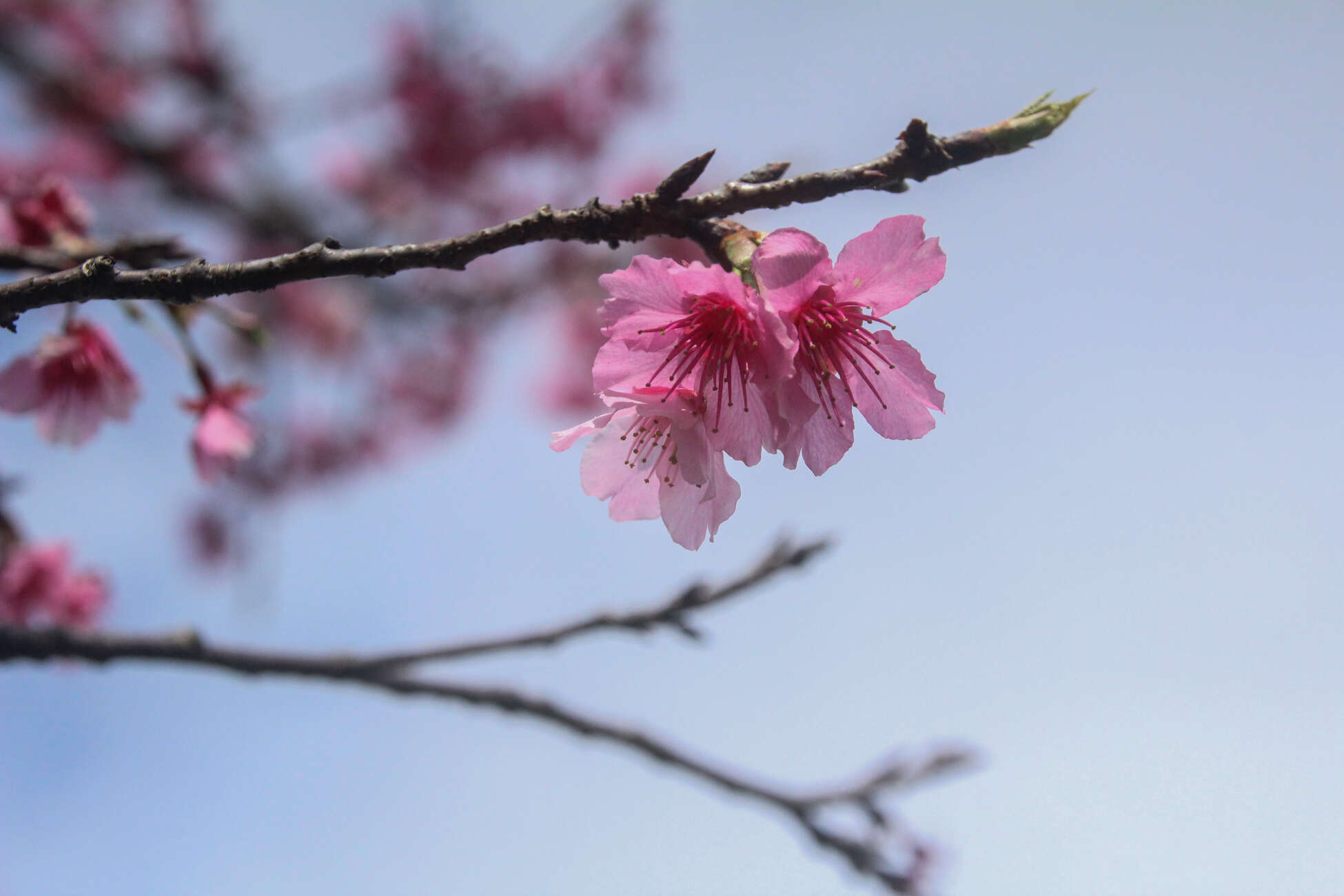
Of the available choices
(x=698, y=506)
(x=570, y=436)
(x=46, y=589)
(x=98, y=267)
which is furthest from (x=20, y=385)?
(x=46, y=589)

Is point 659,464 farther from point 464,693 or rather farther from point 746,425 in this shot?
point 464,693

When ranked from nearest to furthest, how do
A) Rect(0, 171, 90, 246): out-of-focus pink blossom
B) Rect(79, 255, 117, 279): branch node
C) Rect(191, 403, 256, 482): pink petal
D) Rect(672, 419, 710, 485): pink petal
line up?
Rect(79, 255, 117, 279): branch node
Rect(672, 419, 710, 485): pink petal
Rect(0, 171, 90, 246): out-of-focus pink blossom
Rect(191, 403, 256, 482): pink petal

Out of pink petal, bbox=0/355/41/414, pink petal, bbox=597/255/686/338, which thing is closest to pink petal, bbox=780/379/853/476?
pink petal, bbox=597/255/686/338

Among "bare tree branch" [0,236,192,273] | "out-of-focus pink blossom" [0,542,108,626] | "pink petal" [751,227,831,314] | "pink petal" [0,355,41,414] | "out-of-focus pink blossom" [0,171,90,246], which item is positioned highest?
Answer: "out-of-focus pink blossom" [0,542,108,626]

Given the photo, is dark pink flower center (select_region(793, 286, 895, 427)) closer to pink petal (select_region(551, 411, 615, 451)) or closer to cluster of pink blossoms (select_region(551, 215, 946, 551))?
cluster of pink blossoms (select_region(551, 215, 946, 551))

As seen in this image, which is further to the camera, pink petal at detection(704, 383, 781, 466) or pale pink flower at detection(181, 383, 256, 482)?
pale pink flower at detection(181, 383, 256, 482)

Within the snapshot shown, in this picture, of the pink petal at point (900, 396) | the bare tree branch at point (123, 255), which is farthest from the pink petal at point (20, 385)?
the pink petal at point (900, 396)

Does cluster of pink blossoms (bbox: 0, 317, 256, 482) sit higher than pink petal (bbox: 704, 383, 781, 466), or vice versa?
cluster of pink blossoms (bbox: 0, 317, 256, 482)

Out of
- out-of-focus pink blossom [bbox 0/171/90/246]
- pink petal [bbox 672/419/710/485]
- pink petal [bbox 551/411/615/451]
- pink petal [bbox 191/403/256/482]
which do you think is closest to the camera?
pink petal [bbox 672/419/710/485]
